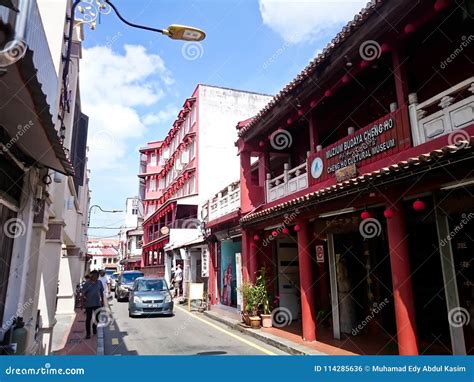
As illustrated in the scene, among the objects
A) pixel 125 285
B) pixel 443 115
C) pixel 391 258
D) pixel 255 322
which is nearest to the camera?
pixel 443 115

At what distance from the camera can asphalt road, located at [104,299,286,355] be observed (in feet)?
30.1

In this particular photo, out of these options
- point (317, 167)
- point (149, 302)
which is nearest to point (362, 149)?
point (317, 167)

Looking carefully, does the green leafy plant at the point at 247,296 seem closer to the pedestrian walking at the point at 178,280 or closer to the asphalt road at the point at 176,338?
the asphalt road at the point at 176,338

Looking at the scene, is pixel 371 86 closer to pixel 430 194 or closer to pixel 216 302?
pixel 430 194

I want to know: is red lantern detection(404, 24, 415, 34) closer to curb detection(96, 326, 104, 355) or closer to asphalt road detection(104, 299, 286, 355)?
asphalt road detection(104, 299, 286, 355)

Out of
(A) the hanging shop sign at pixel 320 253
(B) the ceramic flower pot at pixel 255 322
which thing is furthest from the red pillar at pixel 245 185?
(B) the ceramic flower pot at pixel 255 322

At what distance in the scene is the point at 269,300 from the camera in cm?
1264

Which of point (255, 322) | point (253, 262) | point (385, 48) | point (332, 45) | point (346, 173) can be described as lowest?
point (255, 322)

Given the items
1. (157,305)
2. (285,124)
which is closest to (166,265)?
(157,305)

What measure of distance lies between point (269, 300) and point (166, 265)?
19301 millimetres

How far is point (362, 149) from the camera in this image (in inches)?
345

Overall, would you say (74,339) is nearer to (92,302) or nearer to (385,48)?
(92,302)

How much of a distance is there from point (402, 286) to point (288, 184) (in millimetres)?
5811

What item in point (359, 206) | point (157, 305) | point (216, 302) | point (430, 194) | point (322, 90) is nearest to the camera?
point (430, 194)
